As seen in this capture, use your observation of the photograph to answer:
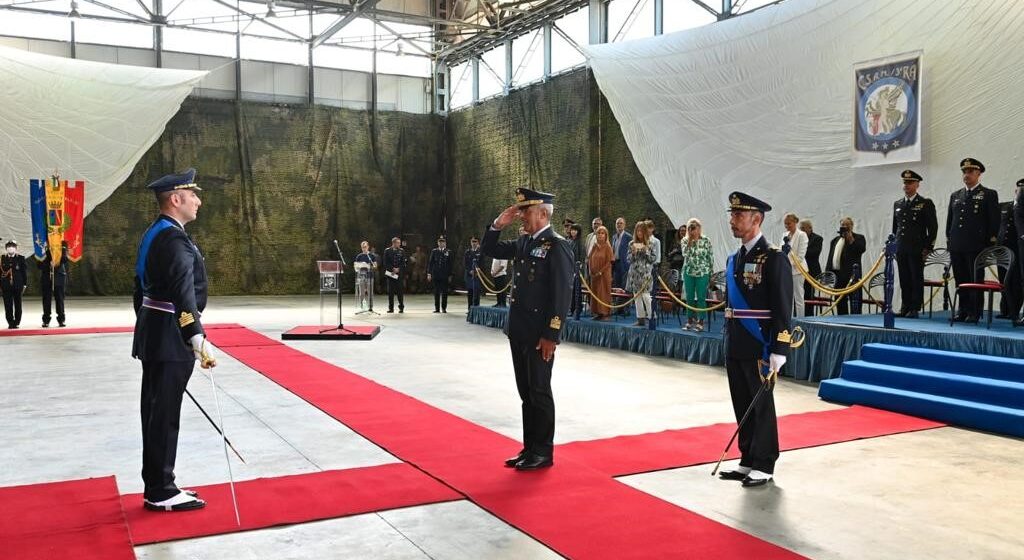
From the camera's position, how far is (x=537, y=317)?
4.24m

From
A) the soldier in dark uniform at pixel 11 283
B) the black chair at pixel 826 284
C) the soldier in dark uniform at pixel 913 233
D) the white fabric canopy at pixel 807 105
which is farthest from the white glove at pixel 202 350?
the soldier in dark uniform at pixel 11 283

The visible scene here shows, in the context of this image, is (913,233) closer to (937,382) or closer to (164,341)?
(937,382)

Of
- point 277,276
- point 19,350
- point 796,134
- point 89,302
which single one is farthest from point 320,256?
point 796,134

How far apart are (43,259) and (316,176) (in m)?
9.29

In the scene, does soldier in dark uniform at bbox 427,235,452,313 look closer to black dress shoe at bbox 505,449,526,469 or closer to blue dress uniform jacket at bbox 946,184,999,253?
blue dress uniform jacket at bbox 946,184,999,253

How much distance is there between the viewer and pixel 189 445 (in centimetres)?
481

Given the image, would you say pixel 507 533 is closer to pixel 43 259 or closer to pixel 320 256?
pixel 43 259

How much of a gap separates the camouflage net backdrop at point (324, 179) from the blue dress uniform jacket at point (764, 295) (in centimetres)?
1261

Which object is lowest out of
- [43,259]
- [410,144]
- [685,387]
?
[685,387]

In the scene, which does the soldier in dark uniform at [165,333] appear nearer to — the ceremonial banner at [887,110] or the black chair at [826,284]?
the black chair at [826,284]

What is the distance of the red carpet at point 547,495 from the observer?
3.12 metres

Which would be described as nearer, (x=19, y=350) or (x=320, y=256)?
(x=19, y=350)

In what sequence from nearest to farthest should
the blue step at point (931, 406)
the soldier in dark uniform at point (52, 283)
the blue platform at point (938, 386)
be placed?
1. the blue step at point (931, 406)
2. the blue platform at point (938, 386)
3. the soldier in dark uniform at point (52, 283)

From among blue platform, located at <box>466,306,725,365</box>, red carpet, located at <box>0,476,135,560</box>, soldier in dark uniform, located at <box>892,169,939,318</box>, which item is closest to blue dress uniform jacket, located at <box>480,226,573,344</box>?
red carpet, located at <box>0,476,135,560</box>
